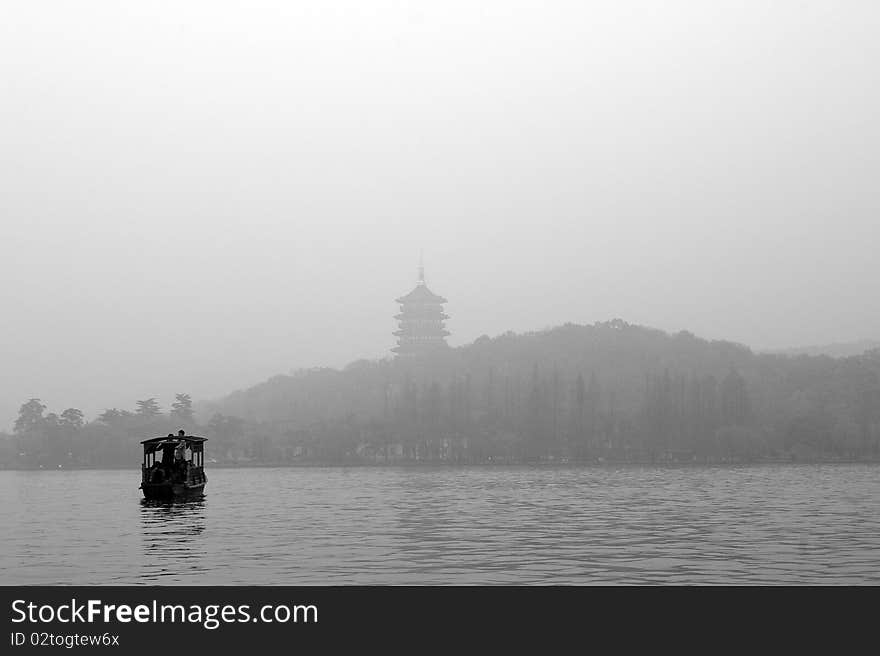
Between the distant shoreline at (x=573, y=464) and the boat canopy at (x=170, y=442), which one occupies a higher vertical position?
the boat canopy at (x=170, y=442)

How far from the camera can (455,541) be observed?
3653 cm

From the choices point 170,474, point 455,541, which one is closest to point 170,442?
point 170,474

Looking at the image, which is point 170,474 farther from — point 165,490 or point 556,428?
point 556,428

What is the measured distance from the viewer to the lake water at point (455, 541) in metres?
27.6

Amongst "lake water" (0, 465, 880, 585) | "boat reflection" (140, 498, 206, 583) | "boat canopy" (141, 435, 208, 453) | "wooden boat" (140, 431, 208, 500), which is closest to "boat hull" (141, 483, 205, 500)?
"wooden boat" (140, 431, 208, 500)

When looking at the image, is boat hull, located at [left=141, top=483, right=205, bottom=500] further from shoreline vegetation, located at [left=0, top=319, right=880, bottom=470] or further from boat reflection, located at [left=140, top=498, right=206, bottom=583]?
shoreline vegetation, located at [left=0, top=319, right=880, bottom=470]

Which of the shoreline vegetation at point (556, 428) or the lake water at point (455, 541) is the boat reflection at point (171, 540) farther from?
the shoreline vegetation at point (556, 428)

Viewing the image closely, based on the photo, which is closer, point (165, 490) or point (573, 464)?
point (165, 490)

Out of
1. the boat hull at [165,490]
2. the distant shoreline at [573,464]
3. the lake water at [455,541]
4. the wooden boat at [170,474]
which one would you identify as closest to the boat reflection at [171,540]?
the lake water at [455,541]

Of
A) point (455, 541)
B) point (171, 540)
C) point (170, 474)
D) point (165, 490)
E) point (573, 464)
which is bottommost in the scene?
point (455, 541)

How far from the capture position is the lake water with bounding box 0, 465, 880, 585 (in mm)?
27625
